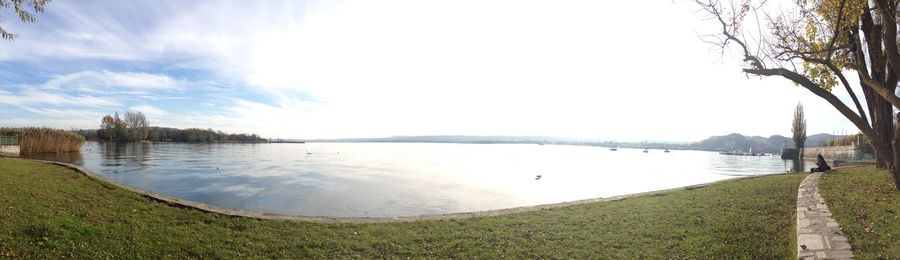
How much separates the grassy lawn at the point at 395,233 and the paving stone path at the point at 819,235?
8.9 inches

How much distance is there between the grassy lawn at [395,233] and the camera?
21.9 feet

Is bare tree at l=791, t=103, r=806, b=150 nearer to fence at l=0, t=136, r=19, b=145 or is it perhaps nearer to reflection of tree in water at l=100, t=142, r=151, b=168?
reflection of tree in water at l=100, t=142, r=151, b=168

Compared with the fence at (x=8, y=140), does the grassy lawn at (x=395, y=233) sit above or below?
below

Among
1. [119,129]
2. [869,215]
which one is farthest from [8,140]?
[119,129]

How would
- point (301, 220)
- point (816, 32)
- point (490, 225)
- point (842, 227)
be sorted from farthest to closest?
point (816, 32)
point (301, 220)
point (490, 225)
point (842, 227)

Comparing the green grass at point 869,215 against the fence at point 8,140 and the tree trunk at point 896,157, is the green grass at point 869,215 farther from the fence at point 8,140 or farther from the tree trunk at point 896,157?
the fence at point 8,140

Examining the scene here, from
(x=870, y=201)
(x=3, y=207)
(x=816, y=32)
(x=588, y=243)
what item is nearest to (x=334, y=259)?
(x=588, y=243)

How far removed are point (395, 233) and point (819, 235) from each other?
24.0ft

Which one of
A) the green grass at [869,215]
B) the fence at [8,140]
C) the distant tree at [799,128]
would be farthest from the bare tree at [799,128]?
the fence at [8,140]

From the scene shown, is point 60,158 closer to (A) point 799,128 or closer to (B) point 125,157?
(B) point 125,157

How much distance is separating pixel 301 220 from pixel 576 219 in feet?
21.0

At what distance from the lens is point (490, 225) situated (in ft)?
30.0

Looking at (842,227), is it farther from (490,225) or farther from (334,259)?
(334,259)

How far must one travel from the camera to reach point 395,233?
848 centimetres
